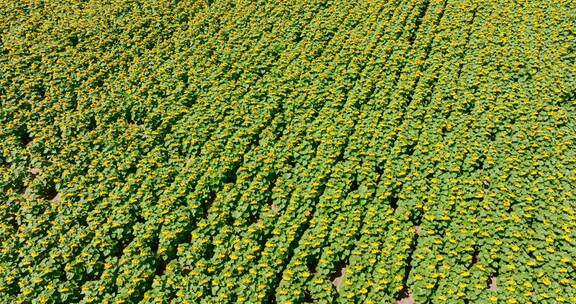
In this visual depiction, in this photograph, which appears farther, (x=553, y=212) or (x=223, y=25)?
(x=223, y=25)

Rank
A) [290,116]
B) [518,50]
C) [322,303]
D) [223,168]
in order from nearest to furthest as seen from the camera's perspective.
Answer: [322,303] < [223,168] < [290,116] < [518,50]

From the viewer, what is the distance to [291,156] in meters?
8.73

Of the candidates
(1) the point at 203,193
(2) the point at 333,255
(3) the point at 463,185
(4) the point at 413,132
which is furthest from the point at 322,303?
(4) the point at 413,132

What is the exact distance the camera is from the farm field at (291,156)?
6785 millimetres

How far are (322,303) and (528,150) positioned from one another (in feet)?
17.0

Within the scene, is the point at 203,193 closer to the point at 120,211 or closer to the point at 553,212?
the point at 120,211

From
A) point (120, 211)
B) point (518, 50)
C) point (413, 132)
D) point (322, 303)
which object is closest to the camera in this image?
point (322, 303)

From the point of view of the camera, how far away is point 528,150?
8453 millimetres

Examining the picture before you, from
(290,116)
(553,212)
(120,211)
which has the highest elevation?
(120,211)

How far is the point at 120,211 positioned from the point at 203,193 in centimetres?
148

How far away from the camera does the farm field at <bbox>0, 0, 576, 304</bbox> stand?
6785mm

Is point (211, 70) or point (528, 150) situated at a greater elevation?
point (211, 70)

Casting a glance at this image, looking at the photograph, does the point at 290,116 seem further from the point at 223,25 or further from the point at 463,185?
the point at 223,25

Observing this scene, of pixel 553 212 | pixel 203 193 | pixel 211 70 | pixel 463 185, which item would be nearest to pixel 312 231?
pixel 203 193
